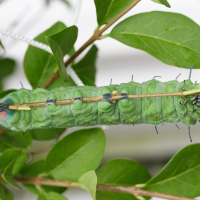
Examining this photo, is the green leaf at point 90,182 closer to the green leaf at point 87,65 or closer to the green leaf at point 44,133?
the green leaf at point 44,133

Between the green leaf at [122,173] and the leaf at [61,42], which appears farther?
the green leaf at [122,173]

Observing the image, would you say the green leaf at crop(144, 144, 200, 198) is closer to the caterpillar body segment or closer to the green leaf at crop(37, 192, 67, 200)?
the caterpillar body segment

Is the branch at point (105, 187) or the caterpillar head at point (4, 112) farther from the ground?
the caterpillar head at point (4, 112)

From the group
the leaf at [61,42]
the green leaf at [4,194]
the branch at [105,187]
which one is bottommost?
the green leaf at [4,194]

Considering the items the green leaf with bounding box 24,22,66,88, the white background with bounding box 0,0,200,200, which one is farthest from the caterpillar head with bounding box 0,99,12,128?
the white background with bounding box 0,0,200,200

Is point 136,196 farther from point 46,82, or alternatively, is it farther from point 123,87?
point 46,82

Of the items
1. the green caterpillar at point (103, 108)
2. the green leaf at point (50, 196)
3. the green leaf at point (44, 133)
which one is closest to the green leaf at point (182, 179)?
the green caterpillar at point (103, 108)

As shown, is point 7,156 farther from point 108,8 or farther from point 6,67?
point 108,8
